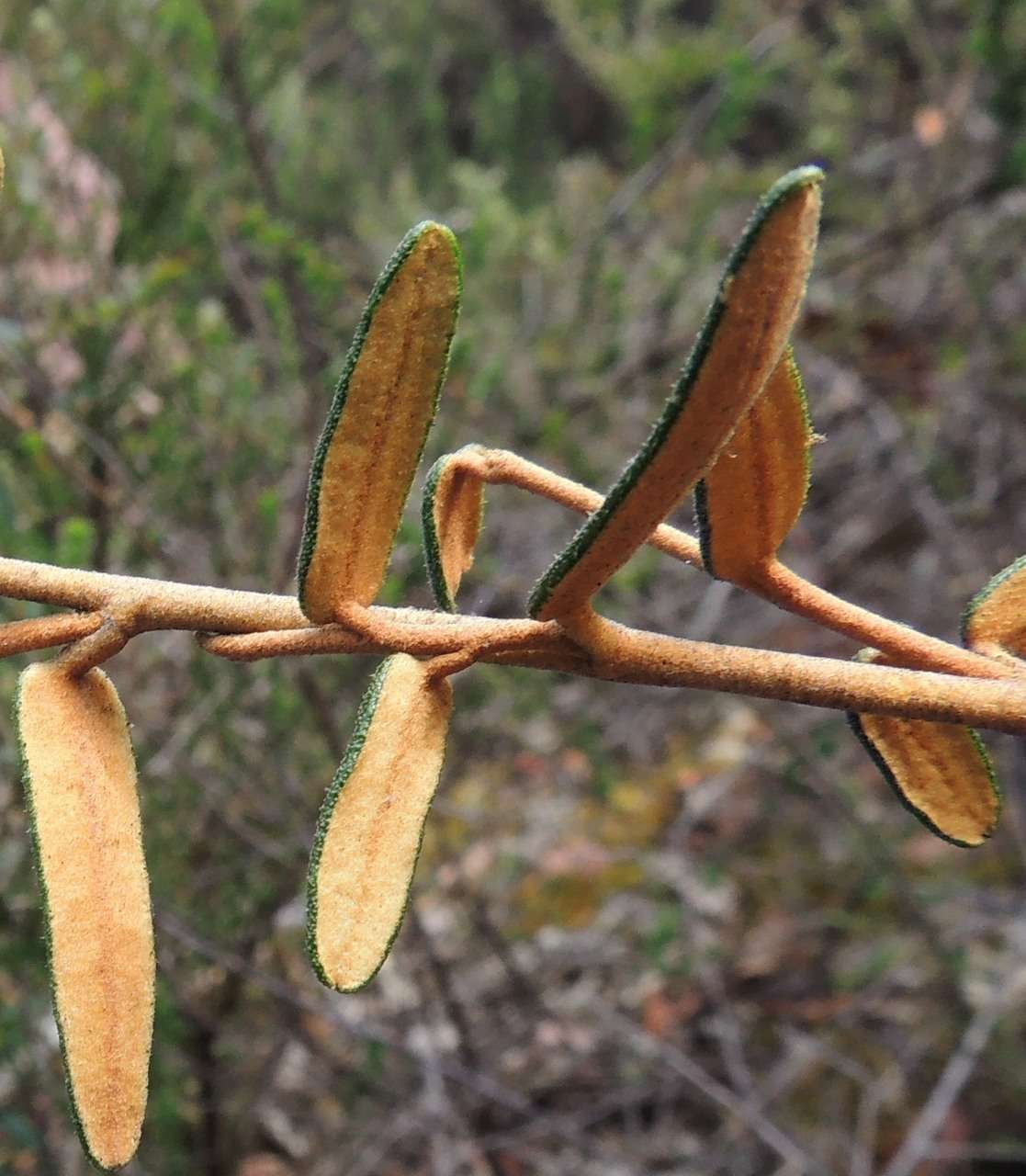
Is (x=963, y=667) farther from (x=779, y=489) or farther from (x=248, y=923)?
(x=248, y=923)

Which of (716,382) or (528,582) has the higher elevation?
(716,382)

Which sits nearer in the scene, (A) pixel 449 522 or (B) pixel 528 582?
(A) pixel 449 522

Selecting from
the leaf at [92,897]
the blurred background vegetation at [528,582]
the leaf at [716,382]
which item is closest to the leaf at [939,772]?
the leaf at [716,382]

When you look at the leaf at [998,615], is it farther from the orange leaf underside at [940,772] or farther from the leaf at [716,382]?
the leaf at [716,382]

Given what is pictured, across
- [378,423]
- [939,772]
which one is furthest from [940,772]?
[378,423]

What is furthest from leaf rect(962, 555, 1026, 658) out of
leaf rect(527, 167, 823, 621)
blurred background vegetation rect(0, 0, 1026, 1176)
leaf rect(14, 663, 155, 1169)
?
blurred background vegetation rect(0, 0, 1026, 1176)

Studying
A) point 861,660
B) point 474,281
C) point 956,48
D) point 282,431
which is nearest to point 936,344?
point 956,48

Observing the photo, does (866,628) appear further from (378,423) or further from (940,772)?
(378,423)

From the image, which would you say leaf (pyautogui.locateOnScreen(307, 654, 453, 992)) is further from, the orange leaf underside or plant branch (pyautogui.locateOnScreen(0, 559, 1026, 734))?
the orange leaf underside
